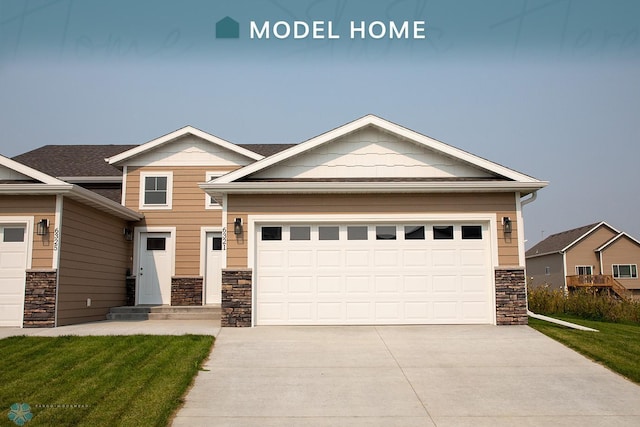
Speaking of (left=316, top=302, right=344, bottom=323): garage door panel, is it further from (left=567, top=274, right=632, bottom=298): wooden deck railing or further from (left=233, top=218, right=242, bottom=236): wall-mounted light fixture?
(left=567, top=274, right=632, bottom=298): wooden deck railing

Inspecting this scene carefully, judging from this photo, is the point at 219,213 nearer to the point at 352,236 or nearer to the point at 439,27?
the point at 352,236

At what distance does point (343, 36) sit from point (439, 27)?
1.56 m

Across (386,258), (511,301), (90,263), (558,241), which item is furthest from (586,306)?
(558,241)

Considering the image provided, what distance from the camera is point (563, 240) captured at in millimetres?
42031

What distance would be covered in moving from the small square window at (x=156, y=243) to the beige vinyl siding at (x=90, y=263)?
1.96ft

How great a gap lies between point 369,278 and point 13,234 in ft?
26.6

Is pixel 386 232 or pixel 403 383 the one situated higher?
pixel 386 232

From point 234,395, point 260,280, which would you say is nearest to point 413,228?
point 260,280

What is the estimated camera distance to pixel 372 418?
21.8 feet

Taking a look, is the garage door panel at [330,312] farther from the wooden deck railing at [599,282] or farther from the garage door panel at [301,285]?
the wooden deck railing at [599,282]

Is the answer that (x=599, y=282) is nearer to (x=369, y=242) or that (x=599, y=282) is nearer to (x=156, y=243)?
(x=369, y=242)

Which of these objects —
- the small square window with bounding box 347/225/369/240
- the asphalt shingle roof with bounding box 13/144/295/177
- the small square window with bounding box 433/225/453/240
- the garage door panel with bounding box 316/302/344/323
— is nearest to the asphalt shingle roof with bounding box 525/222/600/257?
the asphalt shingle roof with bounding box 13/144/295/177

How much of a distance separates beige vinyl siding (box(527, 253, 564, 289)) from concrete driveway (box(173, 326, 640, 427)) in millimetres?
31368

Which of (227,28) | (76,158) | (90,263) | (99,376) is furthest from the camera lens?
(76,158)
